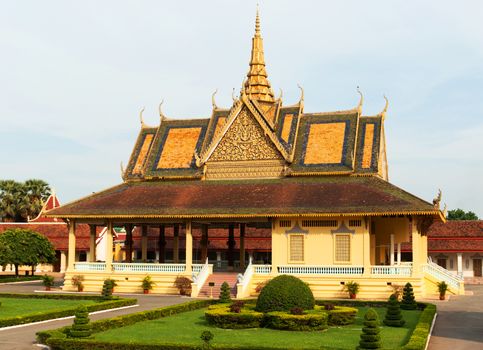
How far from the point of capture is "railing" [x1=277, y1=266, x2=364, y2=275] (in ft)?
120

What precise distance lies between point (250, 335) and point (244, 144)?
2274cm

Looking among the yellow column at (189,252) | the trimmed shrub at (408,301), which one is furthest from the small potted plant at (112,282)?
the trimmed shrub at (408,301)

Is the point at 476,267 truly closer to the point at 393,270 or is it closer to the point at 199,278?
the point at 393,270

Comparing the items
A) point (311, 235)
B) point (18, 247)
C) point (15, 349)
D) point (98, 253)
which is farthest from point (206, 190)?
point (98, 253)

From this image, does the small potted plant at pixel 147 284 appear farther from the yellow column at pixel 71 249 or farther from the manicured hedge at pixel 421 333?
the manicured hedge at pixel 421 333

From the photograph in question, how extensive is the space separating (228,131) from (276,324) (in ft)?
72.3

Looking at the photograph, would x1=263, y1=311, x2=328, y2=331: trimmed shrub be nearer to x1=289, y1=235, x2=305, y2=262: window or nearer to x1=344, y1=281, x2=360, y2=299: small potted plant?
x1=344, y1=281, x2=360, y2=299: small potted plant

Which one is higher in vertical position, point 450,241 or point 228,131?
point 228,131

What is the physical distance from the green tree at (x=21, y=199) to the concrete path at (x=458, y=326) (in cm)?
5044

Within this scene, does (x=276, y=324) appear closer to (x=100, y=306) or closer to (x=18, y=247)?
(x=100, y=306)

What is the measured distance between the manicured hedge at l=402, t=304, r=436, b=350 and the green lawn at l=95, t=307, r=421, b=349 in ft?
1.45

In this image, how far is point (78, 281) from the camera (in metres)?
40.2

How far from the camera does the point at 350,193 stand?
38031mm

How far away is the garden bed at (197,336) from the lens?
18781mm
